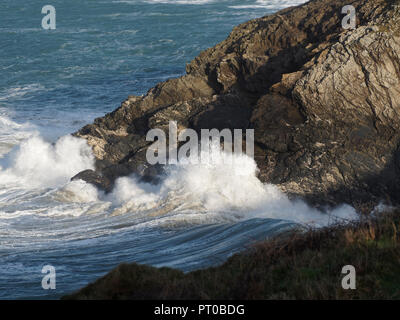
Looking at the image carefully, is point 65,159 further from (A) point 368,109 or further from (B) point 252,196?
(A) point 368,109

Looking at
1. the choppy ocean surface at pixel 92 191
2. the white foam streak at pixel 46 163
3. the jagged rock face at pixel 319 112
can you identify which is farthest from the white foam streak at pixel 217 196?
the white foam streak at pixel 46 163

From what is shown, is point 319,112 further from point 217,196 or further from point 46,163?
point 46,163

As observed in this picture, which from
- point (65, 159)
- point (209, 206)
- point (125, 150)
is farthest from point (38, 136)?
point (209, 206)

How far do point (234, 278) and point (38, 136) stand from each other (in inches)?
684

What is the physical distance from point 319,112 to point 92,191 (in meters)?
7.24

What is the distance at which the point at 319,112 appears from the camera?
1538 cm

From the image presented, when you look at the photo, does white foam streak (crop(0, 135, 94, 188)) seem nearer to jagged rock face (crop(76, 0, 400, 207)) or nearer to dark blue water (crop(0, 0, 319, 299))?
dark blue water (crop(0, 0, 319, 299))

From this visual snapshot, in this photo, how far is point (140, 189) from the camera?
16453mm

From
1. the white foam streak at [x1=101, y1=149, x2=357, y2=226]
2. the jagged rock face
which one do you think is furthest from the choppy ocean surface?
the jagged rock face

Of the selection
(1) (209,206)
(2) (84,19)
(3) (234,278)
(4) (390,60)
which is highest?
(2) (84,19)

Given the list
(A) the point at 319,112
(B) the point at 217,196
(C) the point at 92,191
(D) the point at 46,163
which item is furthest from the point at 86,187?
(A) the point at 319,112

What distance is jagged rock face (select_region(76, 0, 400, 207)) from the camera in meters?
14.8

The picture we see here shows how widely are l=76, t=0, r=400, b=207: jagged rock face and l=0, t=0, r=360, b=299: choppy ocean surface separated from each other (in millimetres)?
794

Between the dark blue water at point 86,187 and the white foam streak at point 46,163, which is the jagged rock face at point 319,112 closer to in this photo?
the white foam streak at point 46,163
